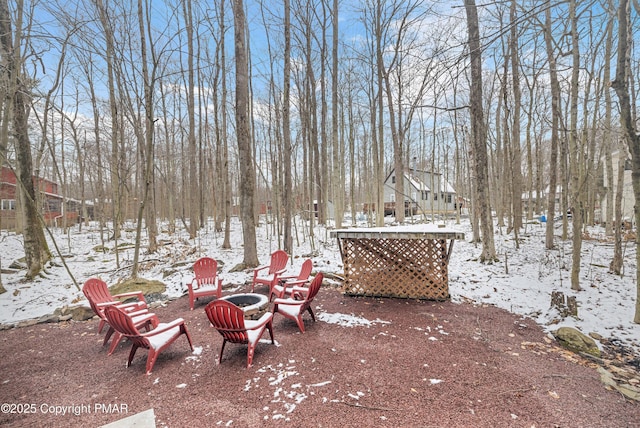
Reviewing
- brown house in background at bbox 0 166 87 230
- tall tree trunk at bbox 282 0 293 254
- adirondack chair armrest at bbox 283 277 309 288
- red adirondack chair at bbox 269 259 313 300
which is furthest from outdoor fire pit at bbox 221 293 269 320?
brown house in background at bbox 0 166 87 230

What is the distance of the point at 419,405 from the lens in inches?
91.4

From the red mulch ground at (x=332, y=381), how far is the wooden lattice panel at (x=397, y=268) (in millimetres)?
1088

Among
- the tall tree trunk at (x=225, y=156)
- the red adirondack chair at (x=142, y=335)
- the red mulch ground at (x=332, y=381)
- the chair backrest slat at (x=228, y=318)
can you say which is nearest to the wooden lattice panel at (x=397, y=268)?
the red mulch ground at (x=332, y=381)

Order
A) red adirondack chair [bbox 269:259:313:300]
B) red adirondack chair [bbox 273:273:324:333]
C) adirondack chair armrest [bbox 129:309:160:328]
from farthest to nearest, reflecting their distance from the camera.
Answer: red adirondack chair [bbox 269:259:313:300] → red adirondack chair [bbox 273:273:324:333] → adirondack chair armrest [bbox 129:309:160:328]

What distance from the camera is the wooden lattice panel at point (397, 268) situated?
5082mm

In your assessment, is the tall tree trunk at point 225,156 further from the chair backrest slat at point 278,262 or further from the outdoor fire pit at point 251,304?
the outdoor fire pit at point 251,304

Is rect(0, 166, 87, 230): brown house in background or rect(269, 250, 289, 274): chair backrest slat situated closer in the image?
rect(269, 250, 289, 274): chair backrest slat

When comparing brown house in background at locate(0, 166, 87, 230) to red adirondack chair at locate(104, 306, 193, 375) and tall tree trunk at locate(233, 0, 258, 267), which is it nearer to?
tall tree trunk at locate(233, 0, 258, 267)

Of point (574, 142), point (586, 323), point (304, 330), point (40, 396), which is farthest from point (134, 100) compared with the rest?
point (586, 323)

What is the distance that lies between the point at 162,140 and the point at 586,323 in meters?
19.0

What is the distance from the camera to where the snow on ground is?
14.3 feet

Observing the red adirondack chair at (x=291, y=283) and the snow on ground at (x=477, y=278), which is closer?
the snow on ground at (x=477, y=278)

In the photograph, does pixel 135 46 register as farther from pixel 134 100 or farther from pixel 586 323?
pixel 586 323

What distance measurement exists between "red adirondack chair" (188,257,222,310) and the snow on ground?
2.53ft
